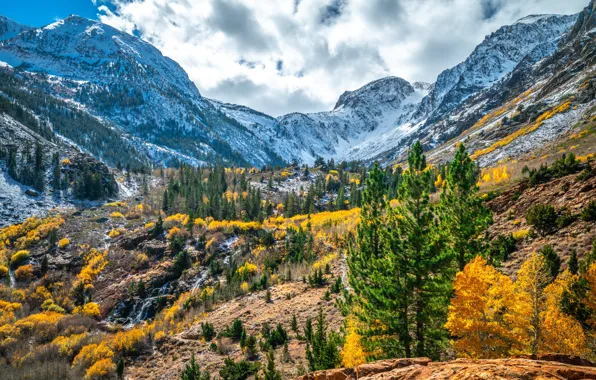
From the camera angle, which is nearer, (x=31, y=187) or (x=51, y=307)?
(x=51, y=307)

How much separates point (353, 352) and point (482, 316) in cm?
705

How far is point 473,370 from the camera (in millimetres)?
6027

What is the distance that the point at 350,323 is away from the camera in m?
18.2

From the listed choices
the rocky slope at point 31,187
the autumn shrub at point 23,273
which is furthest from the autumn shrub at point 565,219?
the rocky slope at point 31,187

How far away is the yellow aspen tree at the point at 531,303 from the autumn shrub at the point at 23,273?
259 ft

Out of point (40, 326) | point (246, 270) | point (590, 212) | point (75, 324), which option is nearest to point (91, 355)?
point (75, 324)

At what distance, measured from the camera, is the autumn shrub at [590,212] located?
773 inches

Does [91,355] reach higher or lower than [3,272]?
lower

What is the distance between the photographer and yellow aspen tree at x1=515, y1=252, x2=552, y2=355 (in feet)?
41.6

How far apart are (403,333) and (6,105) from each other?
194 meters

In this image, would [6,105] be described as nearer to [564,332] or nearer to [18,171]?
[18,171]

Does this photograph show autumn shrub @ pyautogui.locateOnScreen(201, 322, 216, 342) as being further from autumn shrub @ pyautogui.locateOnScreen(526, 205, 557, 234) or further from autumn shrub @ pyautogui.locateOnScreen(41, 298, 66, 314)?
autumn shrub @ pyautogui.locateOnScreen(526, 205, 557, 234)

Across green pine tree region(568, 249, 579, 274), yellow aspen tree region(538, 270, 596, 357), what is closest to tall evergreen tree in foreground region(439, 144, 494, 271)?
green pine tree region(568, 249, 579, 274)

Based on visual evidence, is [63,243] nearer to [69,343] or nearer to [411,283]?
[69,343]
